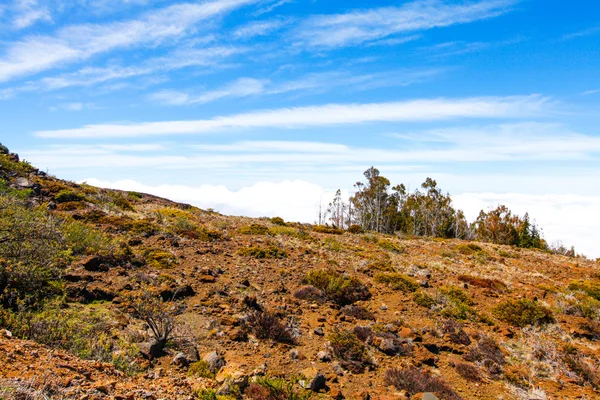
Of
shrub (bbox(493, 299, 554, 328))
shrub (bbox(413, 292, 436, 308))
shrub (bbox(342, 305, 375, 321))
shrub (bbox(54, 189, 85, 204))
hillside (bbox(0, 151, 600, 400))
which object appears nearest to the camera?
hillside (bbox(0, 151, 600, 400))

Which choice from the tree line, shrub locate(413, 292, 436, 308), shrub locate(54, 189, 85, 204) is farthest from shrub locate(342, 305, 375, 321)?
the tree line

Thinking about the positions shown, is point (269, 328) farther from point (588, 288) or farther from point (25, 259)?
point (588, 288)

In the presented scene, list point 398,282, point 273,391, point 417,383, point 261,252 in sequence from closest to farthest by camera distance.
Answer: point 273,391 < point 417,383 < point 398,282 < point 261,252

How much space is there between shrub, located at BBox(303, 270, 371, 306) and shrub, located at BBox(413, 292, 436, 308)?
1654 mm

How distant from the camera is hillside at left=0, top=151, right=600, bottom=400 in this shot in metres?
5.89

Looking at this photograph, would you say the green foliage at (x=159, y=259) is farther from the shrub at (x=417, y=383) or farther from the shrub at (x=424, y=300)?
the shrub at (x=424, y=300)

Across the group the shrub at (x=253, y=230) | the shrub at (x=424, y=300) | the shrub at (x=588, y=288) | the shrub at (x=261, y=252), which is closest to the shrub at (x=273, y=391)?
the shrub at (x=424, y=300)

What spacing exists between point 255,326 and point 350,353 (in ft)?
7.74

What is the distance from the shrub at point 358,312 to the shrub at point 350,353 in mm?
2102

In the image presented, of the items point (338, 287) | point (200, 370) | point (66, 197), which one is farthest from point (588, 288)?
point (66, 197)

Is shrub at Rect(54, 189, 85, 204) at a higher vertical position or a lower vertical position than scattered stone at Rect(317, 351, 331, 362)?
higher

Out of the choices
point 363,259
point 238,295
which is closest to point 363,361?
point 238,295

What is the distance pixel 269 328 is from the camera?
27.6 feet

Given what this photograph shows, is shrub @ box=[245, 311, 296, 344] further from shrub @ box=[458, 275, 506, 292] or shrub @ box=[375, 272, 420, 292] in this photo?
shrub @ box=[458, 275, 506, 292]
